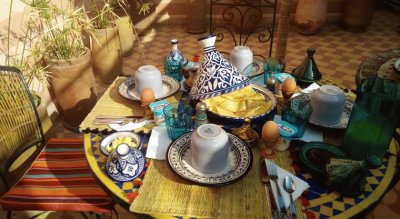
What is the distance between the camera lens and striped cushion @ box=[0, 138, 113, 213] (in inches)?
54.0

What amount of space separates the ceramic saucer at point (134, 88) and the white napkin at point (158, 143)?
9.6 inches

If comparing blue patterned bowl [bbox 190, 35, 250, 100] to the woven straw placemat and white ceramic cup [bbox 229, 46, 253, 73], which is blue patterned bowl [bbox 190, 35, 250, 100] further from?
the woven straw placemat

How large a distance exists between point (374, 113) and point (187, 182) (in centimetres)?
74

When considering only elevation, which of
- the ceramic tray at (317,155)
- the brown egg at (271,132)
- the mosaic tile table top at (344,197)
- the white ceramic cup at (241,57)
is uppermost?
the white ceramic cup at (241,57)

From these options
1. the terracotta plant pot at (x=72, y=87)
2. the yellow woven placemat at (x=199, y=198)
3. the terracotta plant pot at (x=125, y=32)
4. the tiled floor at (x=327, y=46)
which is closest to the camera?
the yellow woven placemat at (x=199, y=198)

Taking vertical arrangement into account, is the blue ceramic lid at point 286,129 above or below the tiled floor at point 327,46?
above

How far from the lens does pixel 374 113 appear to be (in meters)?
1.10

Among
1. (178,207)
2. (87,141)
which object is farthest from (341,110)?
(87,141)

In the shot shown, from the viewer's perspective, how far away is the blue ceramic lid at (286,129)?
120 cm

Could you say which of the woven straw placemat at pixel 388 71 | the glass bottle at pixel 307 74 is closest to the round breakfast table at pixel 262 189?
the glass bottle at pixel 307 74

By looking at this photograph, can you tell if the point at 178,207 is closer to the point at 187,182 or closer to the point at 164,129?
the point at 187,182

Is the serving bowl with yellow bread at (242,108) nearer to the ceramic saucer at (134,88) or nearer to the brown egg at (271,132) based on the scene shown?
the brown egg at (271,132)

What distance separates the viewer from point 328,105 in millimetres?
→ 1271

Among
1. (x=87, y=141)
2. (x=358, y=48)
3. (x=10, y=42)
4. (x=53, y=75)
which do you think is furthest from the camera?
(x=358, y=48)
